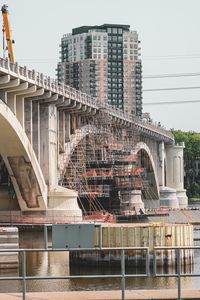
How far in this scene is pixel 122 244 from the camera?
53.6m

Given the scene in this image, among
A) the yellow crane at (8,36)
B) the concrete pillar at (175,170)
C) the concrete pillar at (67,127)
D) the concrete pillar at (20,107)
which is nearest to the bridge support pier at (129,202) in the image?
the yellow crane at (8,36)

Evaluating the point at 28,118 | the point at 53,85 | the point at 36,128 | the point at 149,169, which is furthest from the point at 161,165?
the point at 28,118

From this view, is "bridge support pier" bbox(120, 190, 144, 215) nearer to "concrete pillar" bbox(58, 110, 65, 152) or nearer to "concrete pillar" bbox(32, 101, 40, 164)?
"concrete pillar" bbox(58, 110, 65, 152)

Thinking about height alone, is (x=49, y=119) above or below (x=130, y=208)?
above

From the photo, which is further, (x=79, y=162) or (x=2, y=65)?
(x=79, y=162)

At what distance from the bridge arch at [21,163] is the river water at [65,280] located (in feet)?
19.8

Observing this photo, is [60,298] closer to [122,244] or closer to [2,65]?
[122,244]

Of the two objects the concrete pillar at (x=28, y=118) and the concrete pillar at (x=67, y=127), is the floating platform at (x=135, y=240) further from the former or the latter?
the concrete pillar at (x=67, y=127)

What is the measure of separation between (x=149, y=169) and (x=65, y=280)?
90095 mm

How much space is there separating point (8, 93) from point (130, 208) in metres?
46.0

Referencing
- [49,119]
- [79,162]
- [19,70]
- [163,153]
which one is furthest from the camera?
[163,153]

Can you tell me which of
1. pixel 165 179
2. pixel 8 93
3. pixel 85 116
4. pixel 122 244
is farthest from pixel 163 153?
pixel 122 244

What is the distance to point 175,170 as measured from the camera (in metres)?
155

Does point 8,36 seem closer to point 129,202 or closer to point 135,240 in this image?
point 129,202
